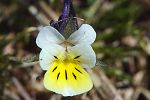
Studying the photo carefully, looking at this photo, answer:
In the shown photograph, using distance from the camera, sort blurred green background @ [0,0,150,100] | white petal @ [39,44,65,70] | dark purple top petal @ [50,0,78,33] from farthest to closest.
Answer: blurred green background @ [0,0,150,100], dark purple top petal @ [50,0,78,33], white petal @ [39,44,65,70]

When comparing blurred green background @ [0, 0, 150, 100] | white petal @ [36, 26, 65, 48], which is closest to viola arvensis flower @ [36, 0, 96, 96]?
white petal @ [36, 26, 65, 48]

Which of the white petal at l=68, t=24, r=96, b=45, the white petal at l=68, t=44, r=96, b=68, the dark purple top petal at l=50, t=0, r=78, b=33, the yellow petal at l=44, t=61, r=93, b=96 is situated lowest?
the yellow petal at l=44, t=61, r=93, b=96

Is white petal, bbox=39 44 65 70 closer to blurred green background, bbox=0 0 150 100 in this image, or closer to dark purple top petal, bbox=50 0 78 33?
dark purple top petal, bbox=50 0 78 33

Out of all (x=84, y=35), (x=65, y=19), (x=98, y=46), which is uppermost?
(x=98, y=46)

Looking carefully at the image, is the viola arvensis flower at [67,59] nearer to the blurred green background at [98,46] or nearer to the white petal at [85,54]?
the white petal at [85,54]

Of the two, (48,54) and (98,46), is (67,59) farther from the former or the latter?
(98,46)

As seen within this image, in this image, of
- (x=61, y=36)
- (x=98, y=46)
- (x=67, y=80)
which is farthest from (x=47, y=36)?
(x=98, y=46)
